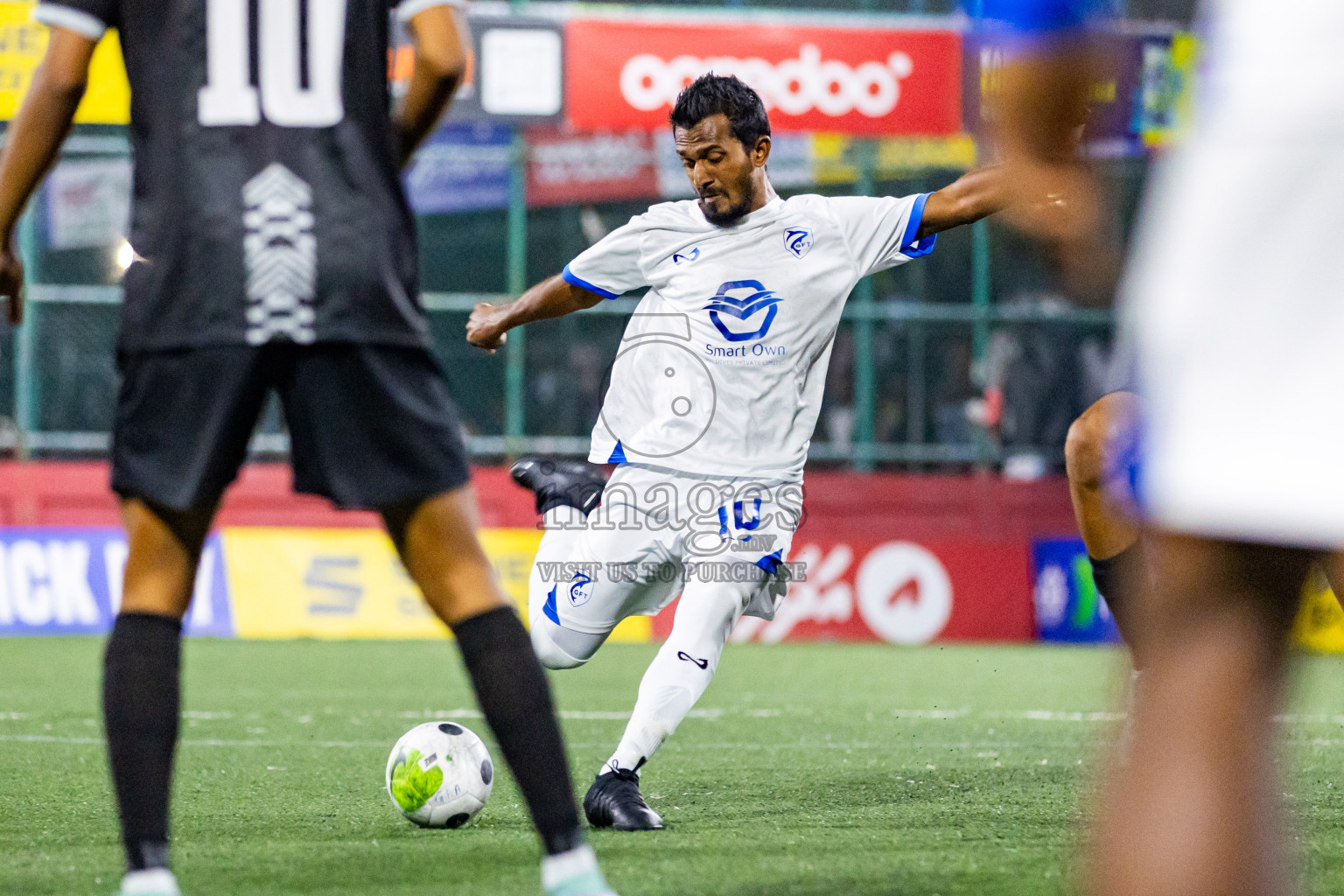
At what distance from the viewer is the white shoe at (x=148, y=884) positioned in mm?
2674

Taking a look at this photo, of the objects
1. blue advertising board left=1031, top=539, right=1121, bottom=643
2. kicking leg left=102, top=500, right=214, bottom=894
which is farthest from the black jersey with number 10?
blue advertising board left=1031, top=539, right=1121, bottom=643

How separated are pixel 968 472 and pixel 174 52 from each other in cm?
1410

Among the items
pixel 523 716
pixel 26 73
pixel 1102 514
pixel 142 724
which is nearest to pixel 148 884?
pixel 142 724

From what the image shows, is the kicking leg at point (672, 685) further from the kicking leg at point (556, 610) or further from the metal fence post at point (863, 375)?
the metal fence post at point (863, 375)

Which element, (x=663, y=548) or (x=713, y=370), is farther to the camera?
(x=713, y=370)

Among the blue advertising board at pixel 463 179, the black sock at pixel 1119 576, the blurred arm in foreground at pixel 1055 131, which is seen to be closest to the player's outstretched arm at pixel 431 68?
the blurred arm in foreground at pixel 1055 131

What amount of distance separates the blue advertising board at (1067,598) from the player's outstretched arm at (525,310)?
9303 mm

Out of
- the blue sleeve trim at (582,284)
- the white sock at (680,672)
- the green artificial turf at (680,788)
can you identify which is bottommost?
the green artificial turf at (680,788)

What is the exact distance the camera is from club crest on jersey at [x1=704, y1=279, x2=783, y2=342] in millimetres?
4602

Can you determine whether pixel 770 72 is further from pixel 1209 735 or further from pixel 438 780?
pixel 1209 735

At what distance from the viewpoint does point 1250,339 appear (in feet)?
5.11

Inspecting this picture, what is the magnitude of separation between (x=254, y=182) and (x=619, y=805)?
192cm

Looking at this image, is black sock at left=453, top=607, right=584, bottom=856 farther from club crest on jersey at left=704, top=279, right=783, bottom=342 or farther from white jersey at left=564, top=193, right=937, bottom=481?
club crest on jersey at left=704, top=279, right=783, bottom=342

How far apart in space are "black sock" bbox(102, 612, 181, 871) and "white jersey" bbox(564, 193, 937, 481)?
198 centimetres
